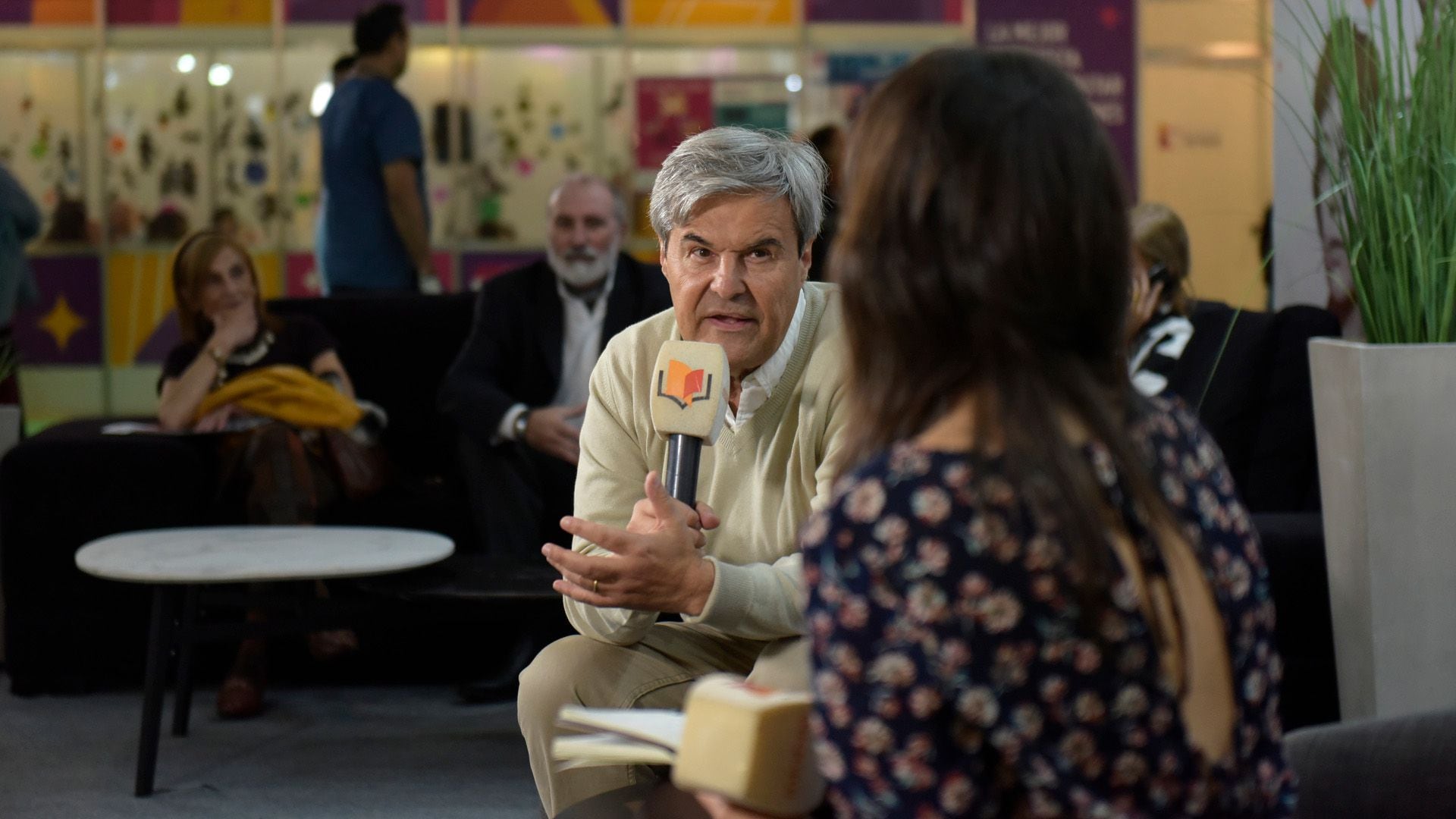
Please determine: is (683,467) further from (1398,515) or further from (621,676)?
(1398,515)

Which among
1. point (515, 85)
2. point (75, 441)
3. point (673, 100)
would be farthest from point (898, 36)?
point (75, 441)

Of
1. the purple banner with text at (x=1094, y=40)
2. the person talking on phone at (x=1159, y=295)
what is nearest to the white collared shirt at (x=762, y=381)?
the person talking on phone at (x=1159, y=295)

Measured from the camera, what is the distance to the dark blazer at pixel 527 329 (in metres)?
4.02

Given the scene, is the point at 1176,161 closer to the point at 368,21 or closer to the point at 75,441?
the point at 368,21

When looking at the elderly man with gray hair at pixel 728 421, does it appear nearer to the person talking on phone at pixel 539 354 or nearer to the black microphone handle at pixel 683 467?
the black microphone handle at pixel 683 467

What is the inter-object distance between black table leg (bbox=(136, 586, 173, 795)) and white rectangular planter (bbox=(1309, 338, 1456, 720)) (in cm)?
219

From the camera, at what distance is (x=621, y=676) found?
6.53 feet

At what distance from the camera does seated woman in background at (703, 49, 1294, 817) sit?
0.95 m

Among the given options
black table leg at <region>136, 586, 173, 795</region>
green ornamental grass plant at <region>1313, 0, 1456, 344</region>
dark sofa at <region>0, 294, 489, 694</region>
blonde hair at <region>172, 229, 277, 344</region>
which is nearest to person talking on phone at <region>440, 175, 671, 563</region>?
dark sofa at <region>0, 294, 489, 694</region>

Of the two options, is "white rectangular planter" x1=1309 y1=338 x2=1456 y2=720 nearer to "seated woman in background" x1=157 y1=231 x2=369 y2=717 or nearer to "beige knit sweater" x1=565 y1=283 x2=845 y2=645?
"beige knit sweater" x1=565 y1=283 x2=845 y2=645

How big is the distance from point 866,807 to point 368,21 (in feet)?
15.0

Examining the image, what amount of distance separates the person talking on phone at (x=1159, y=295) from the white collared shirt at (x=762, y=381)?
1.53m

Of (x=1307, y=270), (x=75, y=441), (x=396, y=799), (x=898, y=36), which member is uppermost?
(x=898, y=36)

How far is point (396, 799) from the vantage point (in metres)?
3.15
